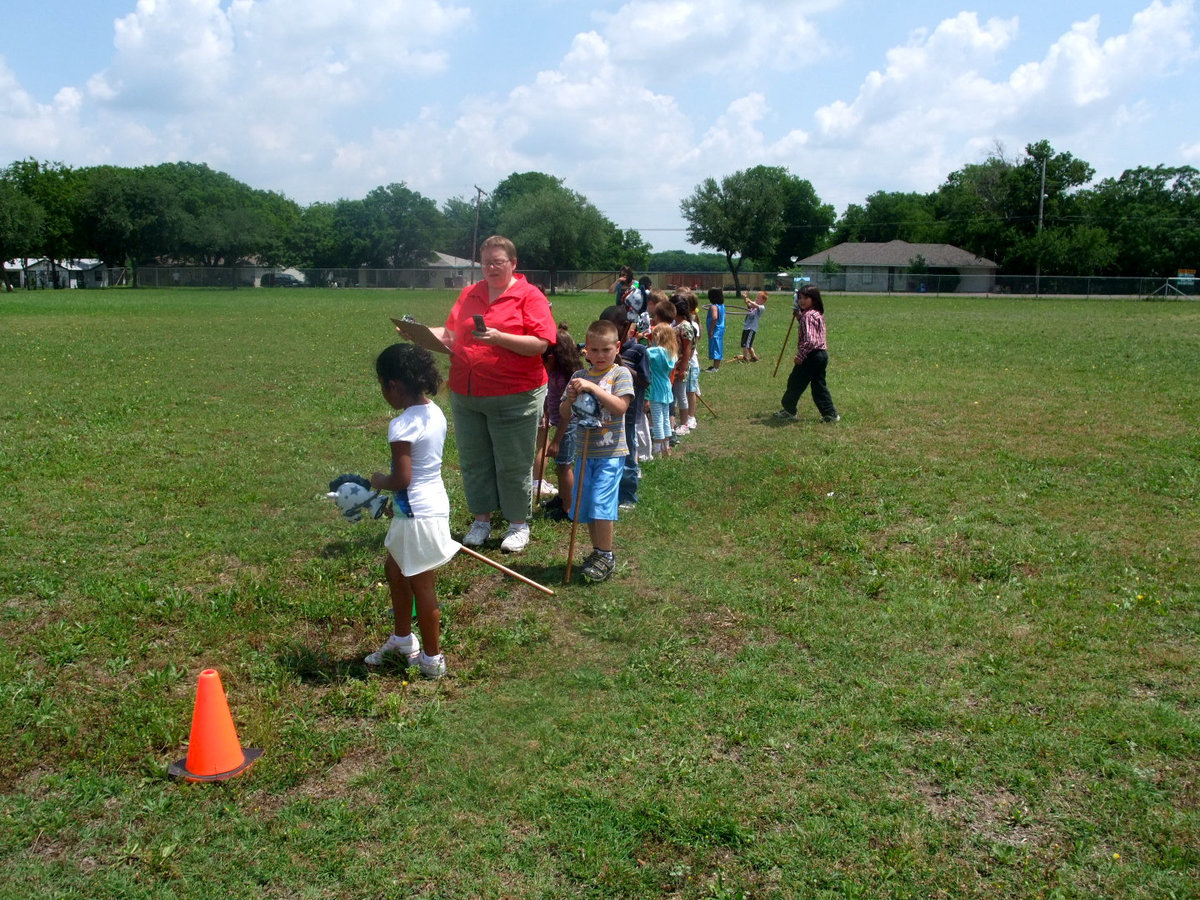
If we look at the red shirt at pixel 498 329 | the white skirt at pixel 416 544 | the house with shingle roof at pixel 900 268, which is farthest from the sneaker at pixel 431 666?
the house with shingle roof at pixel 900 268

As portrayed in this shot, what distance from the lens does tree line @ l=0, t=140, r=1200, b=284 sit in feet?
217

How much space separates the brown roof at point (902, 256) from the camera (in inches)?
2918

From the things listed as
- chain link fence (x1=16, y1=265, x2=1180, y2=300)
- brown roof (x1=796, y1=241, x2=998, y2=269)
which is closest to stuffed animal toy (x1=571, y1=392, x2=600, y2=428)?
chain link fence (x1=16, y1=265, x2=1180, y2=300)

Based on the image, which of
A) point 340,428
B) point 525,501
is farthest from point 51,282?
point 525,501

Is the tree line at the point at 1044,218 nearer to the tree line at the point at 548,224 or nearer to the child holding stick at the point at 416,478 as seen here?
the tree line at the point at 548,224

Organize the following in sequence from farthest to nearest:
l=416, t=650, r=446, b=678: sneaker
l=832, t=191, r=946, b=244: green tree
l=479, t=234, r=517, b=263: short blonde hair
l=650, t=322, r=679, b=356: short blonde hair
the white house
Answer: l=832, t=191, r=946, b=244: green tree < the white house < l=650, t=322, r=679, b=356: short blonde hair < l=479, t=234, r=517, b=263: short blonde hair < l=416, t=650, r=446, b=678: sneaker

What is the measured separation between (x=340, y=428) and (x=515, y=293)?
5.60 meters

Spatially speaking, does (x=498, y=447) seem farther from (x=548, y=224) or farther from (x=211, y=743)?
(x=548, y=224)

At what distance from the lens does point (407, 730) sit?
4262mm

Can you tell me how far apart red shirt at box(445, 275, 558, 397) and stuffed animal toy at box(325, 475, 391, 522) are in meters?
1.71

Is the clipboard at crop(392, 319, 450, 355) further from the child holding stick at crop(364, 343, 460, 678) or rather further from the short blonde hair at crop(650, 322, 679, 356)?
the short blonde hair at crop(650, 322, 679, 356)

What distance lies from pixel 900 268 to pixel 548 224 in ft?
109

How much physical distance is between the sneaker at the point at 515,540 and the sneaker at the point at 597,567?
2.05 feet

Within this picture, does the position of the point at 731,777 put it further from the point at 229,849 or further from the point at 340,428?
the point at 340,428
